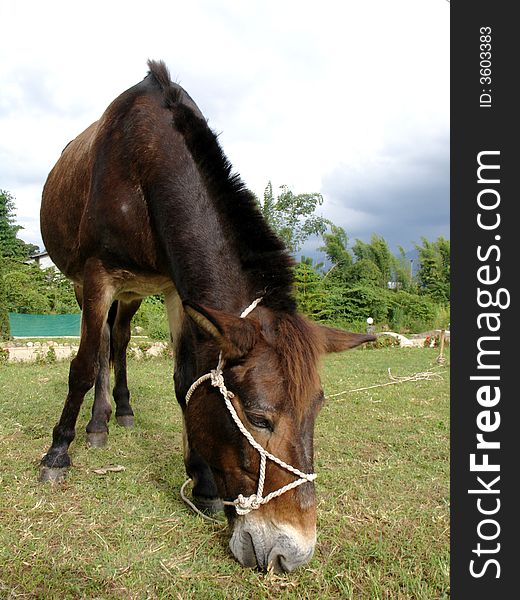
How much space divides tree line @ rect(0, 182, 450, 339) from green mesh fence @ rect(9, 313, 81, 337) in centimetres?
235

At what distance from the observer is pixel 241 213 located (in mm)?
2793

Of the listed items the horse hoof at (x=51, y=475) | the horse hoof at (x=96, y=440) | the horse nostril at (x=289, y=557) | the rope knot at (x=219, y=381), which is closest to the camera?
the horse nostril at (x=289, y=557)

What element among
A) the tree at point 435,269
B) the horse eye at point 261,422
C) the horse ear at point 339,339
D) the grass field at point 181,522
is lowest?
the grass field at point 181,522

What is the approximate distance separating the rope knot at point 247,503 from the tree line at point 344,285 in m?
15.0

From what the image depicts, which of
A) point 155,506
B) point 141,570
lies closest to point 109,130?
point 155,506

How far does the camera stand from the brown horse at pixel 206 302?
2.15 meters

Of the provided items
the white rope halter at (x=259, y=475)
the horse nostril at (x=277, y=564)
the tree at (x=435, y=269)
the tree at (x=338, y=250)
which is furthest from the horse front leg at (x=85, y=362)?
the tree at (x=435, y=269)

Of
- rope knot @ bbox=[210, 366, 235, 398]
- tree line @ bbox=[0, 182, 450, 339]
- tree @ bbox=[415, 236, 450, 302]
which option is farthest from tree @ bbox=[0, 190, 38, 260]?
rope knot @ bbox=[210, 366, 235, 398]

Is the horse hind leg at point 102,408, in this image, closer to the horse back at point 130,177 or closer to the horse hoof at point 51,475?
the horse hoof at point 51,475

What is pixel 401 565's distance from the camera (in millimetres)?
2387

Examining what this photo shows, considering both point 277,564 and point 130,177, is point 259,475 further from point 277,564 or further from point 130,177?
point 130,177

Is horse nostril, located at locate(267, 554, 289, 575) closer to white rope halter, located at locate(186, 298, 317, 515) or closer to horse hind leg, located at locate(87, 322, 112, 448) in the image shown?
white rope halter, located at locate(186, 298, 317, 515)

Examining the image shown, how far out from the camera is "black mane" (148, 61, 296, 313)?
254 cm

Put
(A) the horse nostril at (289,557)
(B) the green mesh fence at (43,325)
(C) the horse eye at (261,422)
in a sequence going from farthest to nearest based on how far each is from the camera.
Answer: (B) the green mesh fence at (43,325) → (C) the horse eye at (261,422) → (A) the horse nostril at (289,557)
